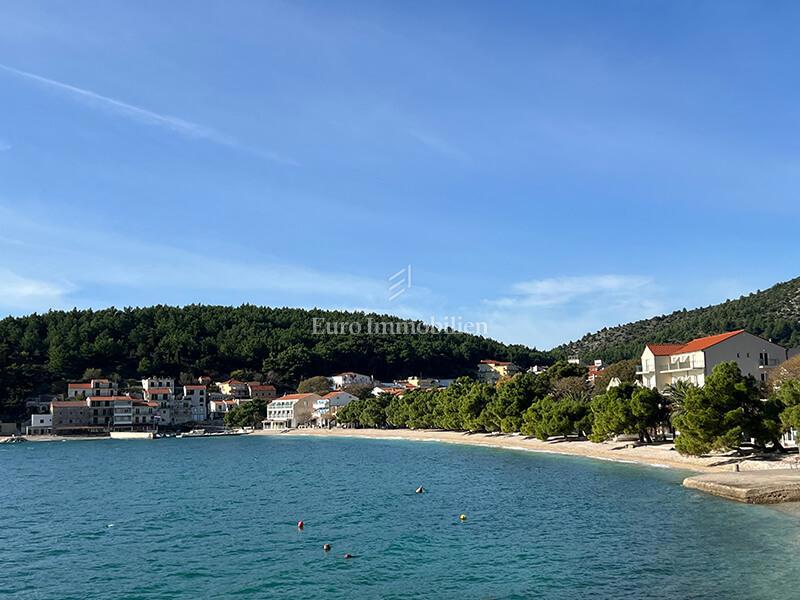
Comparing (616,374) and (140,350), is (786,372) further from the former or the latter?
(140,350)

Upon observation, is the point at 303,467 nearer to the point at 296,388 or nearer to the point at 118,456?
the point at 118,456

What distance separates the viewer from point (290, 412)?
151000 mm

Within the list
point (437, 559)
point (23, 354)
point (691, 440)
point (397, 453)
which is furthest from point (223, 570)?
point (23, 354)

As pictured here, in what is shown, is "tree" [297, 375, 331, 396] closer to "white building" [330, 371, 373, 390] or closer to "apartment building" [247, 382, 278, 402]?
"white building" [330, 371, 373, 390]

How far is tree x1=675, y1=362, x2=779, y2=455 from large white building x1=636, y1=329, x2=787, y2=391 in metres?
25.9

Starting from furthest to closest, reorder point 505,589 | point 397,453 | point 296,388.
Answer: point 296,388
point 397,453
point 505,589

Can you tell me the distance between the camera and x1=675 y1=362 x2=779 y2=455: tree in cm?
4703

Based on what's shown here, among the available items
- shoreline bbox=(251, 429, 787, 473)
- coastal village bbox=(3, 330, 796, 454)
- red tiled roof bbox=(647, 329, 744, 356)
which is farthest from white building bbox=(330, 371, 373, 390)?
red tiled roof bbox=(647, 329, 744, 356)

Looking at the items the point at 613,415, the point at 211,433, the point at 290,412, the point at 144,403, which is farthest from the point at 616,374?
the point at 144,403

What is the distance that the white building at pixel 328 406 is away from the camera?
147 m

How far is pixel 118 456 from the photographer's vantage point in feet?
286

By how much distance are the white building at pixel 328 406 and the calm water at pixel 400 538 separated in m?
90.4

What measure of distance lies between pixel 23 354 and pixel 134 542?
482ft

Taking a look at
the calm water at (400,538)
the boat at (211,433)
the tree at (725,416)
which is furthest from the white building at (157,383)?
the tree at (725,416)
